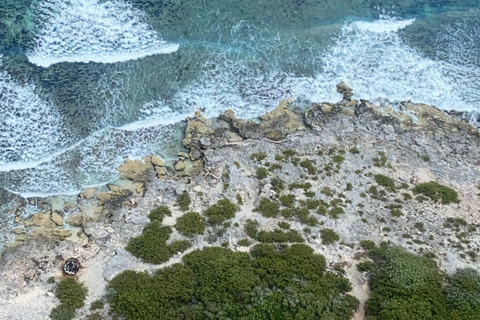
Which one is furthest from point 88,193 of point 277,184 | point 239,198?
point 277,184

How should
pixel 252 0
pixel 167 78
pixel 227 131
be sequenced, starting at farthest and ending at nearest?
1. pixel 252 0
2. pixel 167 78
3. pixel 227 131

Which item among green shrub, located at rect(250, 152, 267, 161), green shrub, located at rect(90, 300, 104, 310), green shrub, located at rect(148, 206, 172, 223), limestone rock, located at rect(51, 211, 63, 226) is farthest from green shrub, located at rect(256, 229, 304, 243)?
limestone rock, located at rect(51, 211, 63, 226)

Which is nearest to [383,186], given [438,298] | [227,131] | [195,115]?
[438,298]

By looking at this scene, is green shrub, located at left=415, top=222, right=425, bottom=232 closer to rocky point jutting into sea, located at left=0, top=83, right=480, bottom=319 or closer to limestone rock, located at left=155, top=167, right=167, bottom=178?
rocky point jutting into sea, located at left=0, top=83, right=480, bottom=319

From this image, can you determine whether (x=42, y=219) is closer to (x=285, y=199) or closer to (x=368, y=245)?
(x=285, y=199)

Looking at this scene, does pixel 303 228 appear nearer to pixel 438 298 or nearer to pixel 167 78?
pixel 438 298

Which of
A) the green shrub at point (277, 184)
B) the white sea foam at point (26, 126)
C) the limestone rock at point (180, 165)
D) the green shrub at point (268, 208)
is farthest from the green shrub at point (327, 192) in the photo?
the white sea foam at point (26, 126)

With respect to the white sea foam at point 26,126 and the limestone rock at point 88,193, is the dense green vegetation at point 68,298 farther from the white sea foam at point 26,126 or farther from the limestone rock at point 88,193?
the white sea foam at point 26,126
